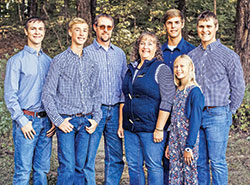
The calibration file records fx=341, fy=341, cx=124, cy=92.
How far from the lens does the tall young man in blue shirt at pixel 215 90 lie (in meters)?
4.03

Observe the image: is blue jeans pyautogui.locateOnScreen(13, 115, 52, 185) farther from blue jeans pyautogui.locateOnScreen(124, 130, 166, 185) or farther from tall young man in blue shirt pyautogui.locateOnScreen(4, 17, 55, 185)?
blue jeans pyautogui.locateOnScreen(124, 130, 166, 185)

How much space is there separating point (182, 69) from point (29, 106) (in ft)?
5.93

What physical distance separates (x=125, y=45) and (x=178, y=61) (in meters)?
7.60


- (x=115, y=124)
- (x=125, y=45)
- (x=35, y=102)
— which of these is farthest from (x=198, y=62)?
(x=125, y=45)

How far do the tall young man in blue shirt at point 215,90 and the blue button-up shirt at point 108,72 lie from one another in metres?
1.04

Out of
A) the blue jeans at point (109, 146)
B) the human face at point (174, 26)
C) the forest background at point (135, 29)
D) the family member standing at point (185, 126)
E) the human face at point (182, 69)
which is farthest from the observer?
the forest background at point (135, 29)

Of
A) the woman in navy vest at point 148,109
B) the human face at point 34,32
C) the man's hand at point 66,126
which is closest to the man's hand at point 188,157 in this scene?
the woman in navy vest at point 148,109

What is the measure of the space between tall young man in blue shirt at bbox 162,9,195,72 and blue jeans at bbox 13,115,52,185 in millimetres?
1721

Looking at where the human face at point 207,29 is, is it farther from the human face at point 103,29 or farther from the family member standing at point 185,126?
the human face at point 103,29

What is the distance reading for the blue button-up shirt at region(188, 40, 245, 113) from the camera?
13.2 ft

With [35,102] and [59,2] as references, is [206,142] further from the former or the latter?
[59,2]

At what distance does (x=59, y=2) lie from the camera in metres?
14.1

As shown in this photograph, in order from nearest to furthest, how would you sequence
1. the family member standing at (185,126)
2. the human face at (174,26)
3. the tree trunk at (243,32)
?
1. the family member standing at (185,126)
2. the human face at (174,26)
3. the tree trunk at (243,32)

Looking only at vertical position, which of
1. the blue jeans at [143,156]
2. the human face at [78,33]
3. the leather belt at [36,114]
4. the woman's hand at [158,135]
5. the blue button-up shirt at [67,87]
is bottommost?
the blue jeans at [143,156]
